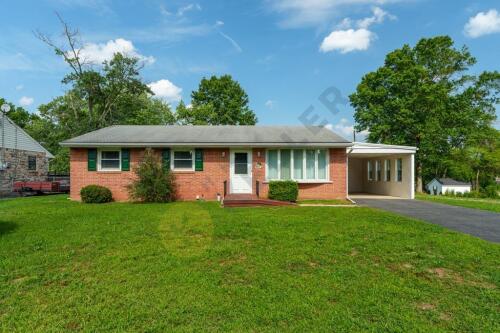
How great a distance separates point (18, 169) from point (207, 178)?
19205 mm

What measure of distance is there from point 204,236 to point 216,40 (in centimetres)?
1389

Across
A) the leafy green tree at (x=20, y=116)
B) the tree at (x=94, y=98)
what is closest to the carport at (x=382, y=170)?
the tree at (x=94, y=98)

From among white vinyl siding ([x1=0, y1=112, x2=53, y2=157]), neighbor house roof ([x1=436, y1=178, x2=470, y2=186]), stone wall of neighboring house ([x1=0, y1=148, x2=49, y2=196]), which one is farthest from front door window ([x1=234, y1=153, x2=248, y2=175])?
neighbor house roof ([x1=436, y1=178, x2=470, y2=186])

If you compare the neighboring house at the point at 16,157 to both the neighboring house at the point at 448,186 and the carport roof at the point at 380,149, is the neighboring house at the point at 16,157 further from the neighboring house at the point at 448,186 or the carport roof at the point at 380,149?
the neighboring house at the point at 448,186

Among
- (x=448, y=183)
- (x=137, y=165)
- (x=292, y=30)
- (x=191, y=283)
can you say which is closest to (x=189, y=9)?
(x=292, y=30)

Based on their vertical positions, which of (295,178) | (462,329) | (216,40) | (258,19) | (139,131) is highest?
(258,19)

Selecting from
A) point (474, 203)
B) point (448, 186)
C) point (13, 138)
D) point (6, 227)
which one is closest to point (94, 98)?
point (13, 138)

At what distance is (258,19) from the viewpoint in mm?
15422

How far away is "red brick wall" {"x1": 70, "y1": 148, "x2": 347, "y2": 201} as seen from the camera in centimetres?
1253

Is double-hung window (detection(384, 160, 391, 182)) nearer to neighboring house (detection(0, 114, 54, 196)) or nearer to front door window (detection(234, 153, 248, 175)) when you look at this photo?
front door window (detection(234, 153, 248, 175))

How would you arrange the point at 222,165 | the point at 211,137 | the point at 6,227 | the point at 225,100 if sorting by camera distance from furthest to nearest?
1. the point at 225,100
2. the point at 211,137
3. the point at 222,165
4. the point at 6,227

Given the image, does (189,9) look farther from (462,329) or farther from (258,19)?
(462,329)

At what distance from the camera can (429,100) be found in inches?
905

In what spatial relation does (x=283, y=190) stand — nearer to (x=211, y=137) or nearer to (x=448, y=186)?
(x=211, y=137)
